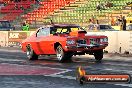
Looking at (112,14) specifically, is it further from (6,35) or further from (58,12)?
(6,35)

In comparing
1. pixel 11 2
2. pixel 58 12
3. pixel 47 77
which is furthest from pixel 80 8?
pixel 47 77

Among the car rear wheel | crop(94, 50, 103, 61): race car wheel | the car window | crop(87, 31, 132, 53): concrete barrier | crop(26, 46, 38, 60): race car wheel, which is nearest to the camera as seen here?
the car rear wheel

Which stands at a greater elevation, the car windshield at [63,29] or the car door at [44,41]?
the car windshield at [63,29]

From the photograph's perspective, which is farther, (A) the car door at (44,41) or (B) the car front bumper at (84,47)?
(A) the car door at (44,41)

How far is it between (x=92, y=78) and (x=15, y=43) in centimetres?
2729

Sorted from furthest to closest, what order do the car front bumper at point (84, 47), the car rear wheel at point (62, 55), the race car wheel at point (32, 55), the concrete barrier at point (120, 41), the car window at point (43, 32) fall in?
the concrete barrier at point (120, 41) < the race car wheel at point (32, 55) < the car window at point (43, 32) < the car rear wheel at point (62, 55) < the car front bumper at point (84, 47)

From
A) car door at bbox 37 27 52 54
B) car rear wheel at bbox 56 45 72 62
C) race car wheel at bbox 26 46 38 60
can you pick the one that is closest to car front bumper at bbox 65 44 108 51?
car rear wheel at bbox 56 45 72 62

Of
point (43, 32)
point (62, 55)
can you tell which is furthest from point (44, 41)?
point (62, 55)

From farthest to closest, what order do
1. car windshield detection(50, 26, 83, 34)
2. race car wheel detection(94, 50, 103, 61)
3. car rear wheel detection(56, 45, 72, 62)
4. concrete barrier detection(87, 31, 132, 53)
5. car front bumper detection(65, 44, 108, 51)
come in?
concrete barrier detection(87, 31, 132, 53) → car windshield detection(50, 26, 83, 34) → race car wheel detection(94, 50, 103, 61) → car rear wheel detection(56, 45, 72, 62) → car front bumper detection(65, 44, 108, 51)

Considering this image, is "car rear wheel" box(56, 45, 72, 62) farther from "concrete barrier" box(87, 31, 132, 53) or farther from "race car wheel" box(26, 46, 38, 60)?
"concrete barrier" box(87, 31, 132, 53)

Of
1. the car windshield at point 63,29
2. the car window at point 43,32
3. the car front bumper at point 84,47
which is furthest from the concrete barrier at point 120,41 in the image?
the car front bumper at point 84,47

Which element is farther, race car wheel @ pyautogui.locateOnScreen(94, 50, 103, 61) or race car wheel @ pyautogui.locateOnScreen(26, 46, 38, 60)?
race car wheel @ pyautogui.locateOnScreen(26, 46, 38, 60)

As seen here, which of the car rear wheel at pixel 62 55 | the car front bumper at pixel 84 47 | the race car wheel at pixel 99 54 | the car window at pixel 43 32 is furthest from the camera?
the car window at pixel 43 32

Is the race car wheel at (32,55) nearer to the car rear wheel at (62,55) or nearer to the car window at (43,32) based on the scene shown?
the car window at (43,32)
